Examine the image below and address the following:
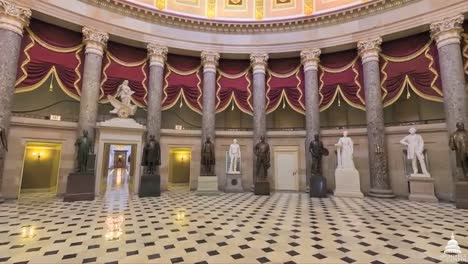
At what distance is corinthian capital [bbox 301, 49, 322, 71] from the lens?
37.3 ft

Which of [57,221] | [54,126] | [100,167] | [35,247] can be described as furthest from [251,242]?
[54,126]

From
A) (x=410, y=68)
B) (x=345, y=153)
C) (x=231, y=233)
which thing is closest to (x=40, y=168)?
(x=231, y=233)

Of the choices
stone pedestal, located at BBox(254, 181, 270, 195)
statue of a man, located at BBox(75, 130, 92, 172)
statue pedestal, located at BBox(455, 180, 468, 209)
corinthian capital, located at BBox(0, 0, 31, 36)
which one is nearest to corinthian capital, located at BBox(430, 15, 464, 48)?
statue pedestal, located at BBox(455, 180, 468, 209)

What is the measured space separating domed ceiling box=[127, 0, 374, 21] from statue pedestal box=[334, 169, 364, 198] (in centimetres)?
809

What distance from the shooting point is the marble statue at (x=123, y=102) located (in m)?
10.2

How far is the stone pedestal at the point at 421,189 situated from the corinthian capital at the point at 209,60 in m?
10.1

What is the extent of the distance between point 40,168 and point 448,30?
19.1 metres

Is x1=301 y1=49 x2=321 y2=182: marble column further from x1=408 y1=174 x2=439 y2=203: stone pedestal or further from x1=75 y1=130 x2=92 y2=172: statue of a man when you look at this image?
x1=75 y1=130 x2=92 y2=172: statue of a man

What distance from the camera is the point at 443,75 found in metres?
8.70

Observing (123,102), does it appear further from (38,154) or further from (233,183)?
(233,183)

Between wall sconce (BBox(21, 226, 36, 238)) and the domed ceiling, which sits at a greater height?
the domed ceiling

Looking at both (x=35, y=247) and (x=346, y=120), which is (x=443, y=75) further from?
(x=35, y=247)

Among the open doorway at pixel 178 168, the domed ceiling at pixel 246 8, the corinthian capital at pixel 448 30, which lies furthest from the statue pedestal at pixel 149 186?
the corinthian capital at pixel 448 30

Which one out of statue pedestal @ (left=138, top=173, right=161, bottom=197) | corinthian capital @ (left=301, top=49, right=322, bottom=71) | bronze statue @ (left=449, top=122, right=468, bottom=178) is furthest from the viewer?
corinthian capital @ (left=301, top=49, right=322, bottom=71)
